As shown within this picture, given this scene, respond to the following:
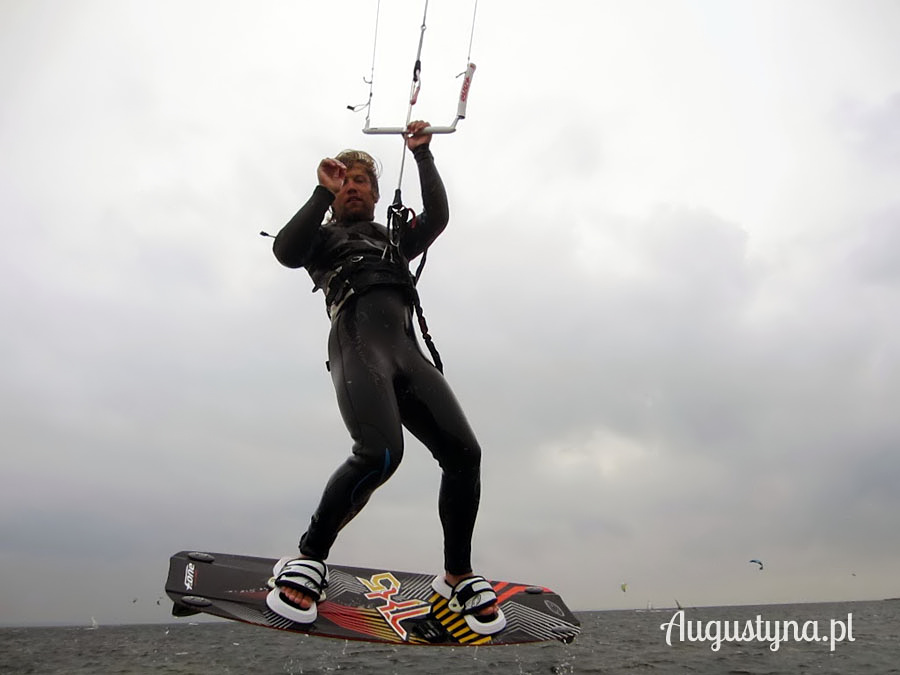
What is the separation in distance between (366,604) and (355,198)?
10.6ft

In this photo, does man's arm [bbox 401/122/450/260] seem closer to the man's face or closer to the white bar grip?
the white bar grip

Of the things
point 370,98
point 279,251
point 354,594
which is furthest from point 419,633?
point 370,98

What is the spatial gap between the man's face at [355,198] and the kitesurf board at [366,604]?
9.09 feet

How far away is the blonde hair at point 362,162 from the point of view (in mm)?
5582

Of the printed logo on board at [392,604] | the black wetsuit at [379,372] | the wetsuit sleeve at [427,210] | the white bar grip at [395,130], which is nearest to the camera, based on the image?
the black wetsuit at [379,372]

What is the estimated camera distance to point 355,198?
5.49 metres

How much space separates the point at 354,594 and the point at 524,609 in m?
1.45

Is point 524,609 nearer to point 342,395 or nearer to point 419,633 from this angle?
point 419,633

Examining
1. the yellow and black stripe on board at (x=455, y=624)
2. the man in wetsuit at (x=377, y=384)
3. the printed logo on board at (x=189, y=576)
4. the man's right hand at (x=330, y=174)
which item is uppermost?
the man's right hand at (x=330, y=174)

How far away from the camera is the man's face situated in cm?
549

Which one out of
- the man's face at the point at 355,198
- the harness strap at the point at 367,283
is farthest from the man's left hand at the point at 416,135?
the harness strap at the point at 367,283

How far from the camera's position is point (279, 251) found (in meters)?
4.89

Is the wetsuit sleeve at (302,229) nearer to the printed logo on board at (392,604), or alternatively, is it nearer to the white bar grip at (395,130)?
the white bar grip at (395,130)

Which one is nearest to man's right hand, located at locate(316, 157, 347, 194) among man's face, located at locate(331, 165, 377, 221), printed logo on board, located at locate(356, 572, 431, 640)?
man's face, located at locate(331, 165, 377, 221)
